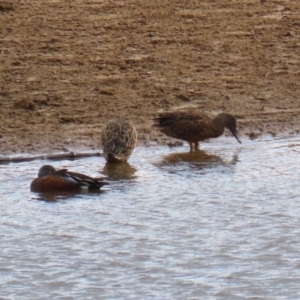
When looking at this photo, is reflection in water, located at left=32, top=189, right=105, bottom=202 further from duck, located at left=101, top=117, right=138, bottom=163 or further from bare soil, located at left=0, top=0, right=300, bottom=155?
bare soil, located at left=0, top=0, right=300, bottom=155

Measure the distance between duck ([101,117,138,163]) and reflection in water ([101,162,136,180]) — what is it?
0.05 meters

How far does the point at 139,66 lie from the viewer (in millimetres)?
12672

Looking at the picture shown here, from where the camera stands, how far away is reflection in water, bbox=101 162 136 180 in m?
9.74

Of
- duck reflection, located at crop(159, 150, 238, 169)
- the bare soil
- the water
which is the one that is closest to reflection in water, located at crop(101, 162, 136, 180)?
the water

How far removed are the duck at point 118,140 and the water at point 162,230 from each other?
0.12 meters

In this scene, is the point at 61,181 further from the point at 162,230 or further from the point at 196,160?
the point at 196,160

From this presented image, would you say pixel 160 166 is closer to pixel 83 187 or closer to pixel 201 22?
pixel 83 187

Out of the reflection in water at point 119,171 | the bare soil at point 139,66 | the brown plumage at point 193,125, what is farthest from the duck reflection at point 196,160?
the bare soil at point 139,66

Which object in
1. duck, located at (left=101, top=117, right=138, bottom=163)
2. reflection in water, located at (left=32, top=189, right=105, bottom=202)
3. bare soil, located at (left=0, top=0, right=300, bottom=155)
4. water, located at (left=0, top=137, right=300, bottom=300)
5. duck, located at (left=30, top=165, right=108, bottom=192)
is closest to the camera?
water, located at (left=0, top=137, right=300, bottom=300)

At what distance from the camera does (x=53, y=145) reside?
1060 cm

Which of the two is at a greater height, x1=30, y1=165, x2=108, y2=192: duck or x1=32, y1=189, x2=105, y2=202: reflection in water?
x1=30, y1=165, x2=108, y2=192: duck

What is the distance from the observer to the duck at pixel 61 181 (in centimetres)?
912

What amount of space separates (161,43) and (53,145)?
3.20 meters

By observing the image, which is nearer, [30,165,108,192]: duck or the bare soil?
[30,165,108,192]: duck
